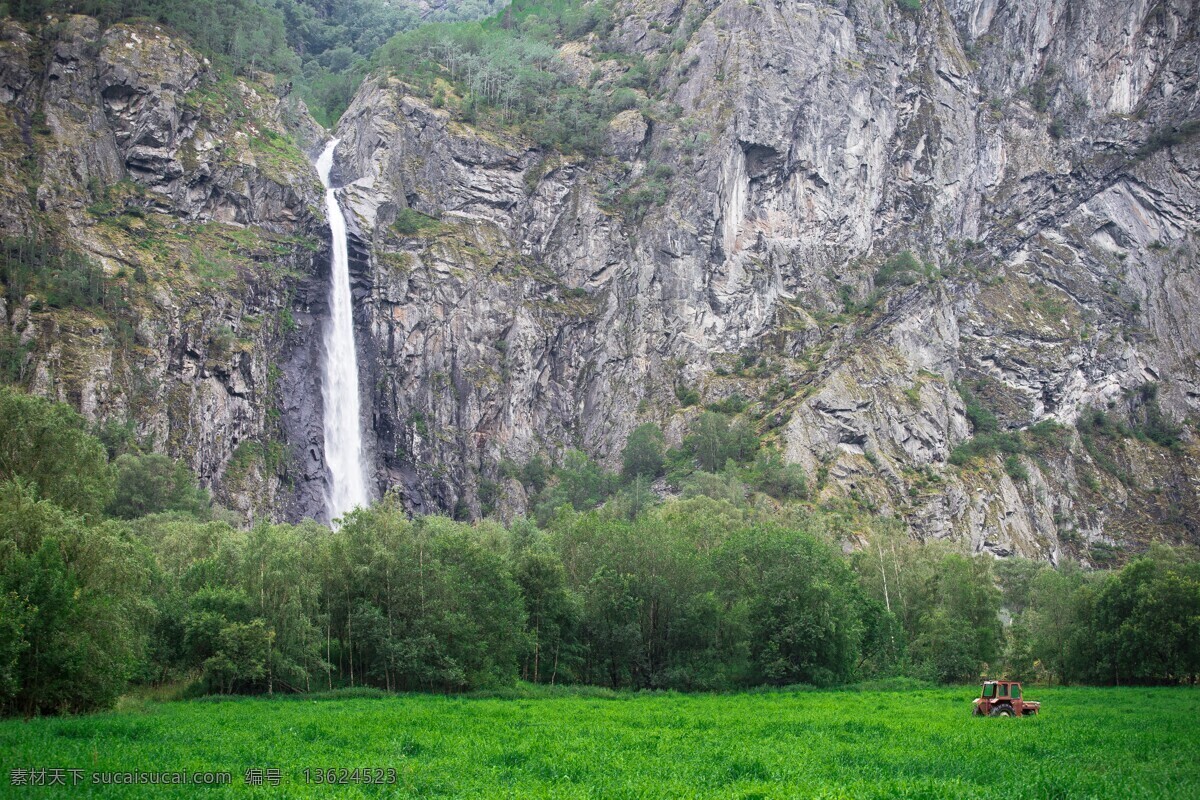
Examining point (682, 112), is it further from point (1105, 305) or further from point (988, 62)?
point (1105, 305)

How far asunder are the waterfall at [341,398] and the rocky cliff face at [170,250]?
71.2 inches

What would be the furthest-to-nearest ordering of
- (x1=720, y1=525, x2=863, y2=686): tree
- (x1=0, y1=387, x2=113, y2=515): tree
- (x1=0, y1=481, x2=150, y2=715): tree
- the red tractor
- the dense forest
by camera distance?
(x1=720, y1=525, x2=863, y2=686): tree < (x1=0, y1=387, x2=113, y2=515): tree < the red tractor < the dense forest < (x1=0, y1=481, x2=150, y2=715): tree

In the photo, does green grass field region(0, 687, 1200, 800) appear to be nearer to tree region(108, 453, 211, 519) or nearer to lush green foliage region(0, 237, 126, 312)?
tree region(108, 453, 211, 519)

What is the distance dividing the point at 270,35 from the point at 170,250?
5835 centimetres

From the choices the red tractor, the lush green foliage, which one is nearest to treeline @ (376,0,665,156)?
the lush green foliage

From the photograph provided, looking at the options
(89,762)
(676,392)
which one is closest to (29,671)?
(89,762)

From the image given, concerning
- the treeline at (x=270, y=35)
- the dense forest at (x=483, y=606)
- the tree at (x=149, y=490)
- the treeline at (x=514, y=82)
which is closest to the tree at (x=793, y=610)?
the dense forest at (x=483, y=606)

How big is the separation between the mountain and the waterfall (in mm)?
1630

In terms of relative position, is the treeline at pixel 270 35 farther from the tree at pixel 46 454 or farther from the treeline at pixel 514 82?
the tree at pixel 46 454

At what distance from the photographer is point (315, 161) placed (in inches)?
5192

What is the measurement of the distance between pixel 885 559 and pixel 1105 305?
8555cm

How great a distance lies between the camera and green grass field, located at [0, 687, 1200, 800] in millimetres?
19312

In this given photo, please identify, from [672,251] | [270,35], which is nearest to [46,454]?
[672,251]

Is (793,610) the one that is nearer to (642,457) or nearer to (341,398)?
(642,457)
